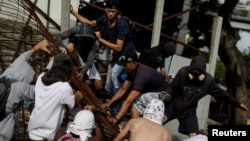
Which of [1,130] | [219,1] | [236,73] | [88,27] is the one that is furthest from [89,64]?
[219,1]

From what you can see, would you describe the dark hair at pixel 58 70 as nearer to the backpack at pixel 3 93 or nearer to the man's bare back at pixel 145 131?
the backpack at pixel 3 93

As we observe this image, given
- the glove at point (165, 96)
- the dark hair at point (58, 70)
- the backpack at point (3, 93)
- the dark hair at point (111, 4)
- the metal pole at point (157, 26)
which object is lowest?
the glove at point (165, 96)

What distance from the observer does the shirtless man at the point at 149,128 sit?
519 centimetres

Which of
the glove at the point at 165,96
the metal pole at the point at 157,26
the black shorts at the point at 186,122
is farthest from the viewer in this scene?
the metal pole at the point at 157,26

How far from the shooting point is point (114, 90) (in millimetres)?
7457

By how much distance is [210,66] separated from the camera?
9.92 metres

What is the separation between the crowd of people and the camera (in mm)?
5238

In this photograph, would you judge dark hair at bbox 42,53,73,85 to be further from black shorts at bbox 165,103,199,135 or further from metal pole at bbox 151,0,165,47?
metal pole at bbox 151,0,165,47

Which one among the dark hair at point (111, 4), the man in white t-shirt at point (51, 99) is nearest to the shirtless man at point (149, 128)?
the man in white t-shirt at point (51, 99)

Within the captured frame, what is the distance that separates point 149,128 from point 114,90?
7.44ft

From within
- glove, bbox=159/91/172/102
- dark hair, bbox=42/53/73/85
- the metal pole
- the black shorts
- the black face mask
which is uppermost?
the metal pole

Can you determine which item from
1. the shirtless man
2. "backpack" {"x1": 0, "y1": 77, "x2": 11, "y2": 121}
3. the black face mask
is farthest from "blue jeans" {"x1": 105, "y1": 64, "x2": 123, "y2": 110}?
"backpack" {"x1": 0, "y1": 77, "x2": 11, "y2": 121}

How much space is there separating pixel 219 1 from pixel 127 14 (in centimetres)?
529

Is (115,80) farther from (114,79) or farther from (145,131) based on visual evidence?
(145,131)
